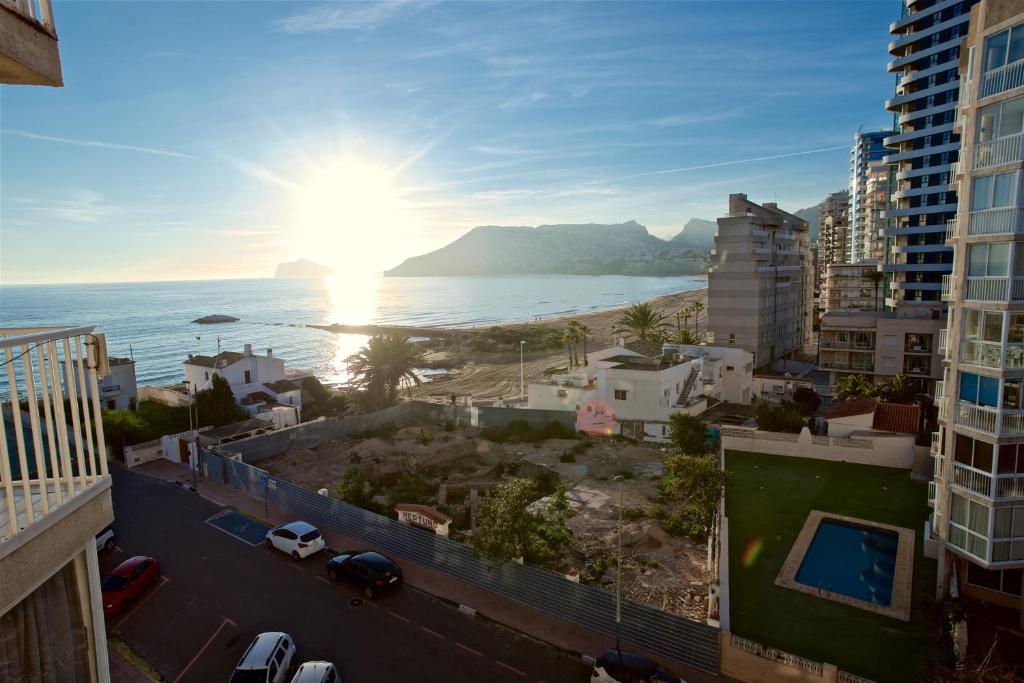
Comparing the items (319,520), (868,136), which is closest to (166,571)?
(319,520)

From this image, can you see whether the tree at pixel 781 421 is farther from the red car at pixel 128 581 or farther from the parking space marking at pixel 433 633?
the red car at pixel 128 581

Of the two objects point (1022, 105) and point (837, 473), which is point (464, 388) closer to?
point (837, 473)

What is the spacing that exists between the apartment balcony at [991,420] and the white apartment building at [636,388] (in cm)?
2122

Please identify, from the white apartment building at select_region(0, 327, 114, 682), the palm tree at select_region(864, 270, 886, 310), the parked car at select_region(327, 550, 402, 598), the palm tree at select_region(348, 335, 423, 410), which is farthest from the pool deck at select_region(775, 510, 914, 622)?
the palm tree at select_region(864, 270, 886, 310)

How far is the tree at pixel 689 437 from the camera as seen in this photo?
109 feet

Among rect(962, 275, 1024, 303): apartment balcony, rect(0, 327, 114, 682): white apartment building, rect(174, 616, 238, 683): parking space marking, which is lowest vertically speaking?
rect(174, 616, 238, 683): parking space marking

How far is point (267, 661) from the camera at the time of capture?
15312 mm

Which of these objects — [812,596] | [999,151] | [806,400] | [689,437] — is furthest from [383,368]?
[999,151]

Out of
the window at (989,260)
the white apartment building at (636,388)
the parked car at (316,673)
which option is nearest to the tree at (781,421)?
the white apartment building at (636,388)

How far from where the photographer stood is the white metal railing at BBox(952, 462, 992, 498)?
1723 centimetres

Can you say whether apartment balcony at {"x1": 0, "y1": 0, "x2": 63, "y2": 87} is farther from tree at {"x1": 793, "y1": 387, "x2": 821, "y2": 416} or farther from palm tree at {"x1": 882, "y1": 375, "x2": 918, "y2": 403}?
tree at {"x1": 793, "y1": 387, "x2": 821, "y2": 416}

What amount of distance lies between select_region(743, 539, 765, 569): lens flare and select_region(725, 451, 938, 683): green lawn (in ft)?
0.37

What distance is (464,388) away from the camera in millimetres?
71438

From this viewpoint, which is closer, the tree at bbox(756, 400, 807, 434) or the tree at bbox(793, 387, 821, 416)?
the tree at bbox(756, 400, 807, 434)
